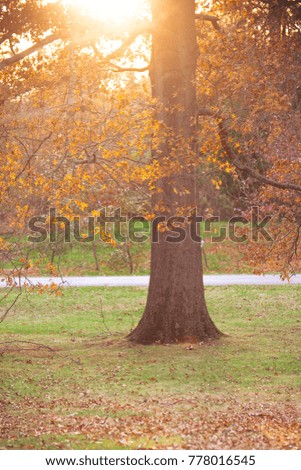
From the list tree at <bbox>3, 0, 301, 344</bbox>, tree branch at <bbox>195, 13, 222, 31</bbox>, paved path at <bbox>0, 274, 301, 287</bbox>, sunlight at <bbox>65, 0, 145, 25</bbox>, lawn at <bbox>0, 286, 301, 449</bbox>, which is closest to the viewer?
lawn at <bbox>0, 286, 301, 449</bbox>

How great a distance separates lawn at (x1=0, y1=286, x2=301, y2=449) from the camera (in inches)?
363

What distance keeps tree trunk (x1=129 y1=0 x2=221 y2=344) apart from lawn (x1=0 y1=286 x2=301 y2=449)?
0.54 m

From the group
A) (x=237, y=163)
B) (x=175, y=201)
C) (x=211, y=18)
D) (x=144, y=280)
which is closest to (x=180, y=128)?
(x=175, y=201)

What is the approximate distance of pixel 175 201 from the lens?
1583 centimetres

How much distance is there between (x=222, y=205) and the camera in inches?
1286

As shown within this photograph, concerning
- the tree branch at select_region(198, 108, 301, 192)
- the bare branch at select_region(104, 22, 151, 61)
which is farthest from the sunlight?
the tree branch at select_region(198, 108, 301, 192)

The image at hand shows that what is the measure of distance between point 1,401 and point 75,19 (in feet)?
22.0

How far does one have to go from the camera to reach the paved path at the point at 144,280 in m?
24.2

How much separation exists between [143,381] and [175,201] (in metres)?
3.95

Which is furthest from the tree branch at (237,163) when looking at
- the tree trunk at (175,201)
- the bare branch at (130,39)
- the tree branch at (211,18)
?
the bare branch at (130,39)

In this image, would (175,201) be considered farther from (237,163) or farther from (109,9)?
(109,9)

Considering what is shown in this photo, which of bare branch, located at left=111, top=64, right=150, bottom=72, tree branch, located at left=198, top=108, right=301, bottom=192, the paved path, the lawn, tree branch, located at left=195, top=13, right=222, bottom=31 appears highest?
tree branch, located at left=195, top=13, right=222, bottom=31

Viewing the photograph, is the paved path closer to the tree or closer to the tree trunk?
the tree
